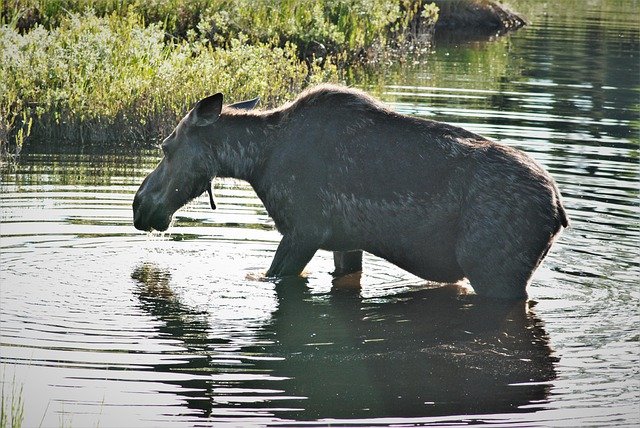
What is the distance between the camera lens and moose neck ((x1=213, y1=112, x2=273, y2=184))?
1107 centimetres

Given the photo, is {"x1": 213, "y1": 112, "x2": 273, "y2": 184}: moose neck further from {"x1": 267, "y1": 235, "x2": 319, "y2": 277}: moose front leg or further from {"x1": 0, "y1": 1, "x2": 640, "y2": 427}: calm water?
{"x1": 0, "y1": 1, "x2": 640, "y2": 427}: calm water

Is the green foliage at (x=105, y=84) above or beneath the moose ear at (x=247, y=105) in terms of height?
beneath

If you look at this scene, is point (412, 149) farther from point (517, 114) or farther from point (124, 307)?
point (517, 114)

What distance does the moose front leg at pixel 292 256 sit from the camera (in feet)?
35.5

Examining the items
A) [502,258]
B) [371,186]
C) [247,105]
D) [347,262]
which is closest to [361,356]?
[502,258]

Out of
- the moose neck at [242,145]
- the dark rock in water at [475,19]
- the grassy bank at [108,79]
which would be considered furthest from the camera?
the dark rock in water at [475,19]

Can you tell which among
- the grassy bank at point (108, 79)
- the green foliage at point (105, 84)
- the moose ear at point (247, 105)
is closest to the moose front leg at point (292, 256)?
the moose ear at point (247, 105)

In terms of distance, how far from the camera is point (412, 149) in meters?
10.4

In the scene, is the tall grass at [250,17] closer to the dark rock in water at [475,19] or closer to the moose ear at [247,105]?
the dark rock in water at [475,19]

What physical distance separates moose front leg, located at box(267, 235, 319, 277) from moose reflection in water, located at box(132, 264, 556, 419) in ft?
0.43

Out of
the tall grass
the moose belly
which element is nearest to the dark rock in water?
the tall grass

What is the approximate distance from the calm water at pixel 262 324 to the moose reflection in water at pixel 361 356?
0.07ft

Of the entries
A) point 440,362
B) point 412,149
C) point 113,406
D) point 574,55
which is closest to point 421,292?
point 412,149

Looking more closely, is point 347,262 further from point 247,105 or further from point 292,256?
point 247,105
